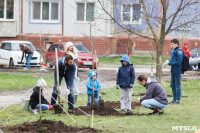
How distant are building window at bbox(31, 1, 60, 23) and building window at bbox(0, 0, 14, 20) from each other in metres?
1.85

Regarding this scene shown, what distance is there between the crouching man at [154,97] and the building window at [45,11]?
103 feet

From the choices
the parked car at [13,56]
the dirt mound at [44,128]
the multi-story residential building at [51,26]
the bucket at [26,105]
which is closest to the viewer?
the dirt mound at [44,128]

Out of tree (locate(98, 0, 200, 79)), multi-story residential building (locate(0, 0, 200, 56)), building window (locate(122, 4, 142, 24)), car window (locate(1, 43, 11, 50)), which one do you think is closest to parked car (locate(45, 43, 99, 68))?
car window (locate(1, 43, 11, 50))

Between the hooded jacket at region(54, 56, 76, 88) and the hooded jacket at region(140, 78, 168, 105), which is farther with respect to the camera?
the hooded jacket at region(54, 56, 76, 88)

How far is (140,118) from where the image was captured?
10.7m

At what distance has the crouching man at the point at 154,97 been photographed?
11453 millimetres

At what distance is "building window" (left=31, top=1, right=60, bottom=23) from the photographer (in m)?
42.5

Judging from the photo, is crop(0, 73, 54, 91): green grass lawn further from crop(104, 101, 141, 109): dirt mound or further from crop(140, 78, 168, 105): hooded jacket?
crop(140, 78, 168, 105): hooded jacket

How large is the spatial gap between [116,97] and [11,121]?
6070 mm

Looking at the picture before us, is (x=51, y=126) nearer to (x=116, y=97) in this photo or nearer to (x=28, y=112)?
(x=28, y=112)

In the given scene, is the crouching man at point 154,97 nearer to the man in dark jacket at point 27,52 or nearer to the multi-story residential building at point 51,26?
the man in dark jacket at point 27,52

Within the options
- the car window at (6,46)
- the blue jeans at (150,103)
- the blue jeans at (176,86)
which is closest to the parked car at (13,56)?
the car window at (6,46)

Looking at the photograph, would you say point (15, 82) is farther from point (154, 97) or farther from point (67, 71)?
point (154, 97)

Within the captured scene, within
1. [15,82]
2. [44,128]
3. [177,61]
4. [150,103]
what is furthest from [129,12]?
[44,128]
